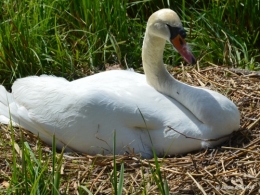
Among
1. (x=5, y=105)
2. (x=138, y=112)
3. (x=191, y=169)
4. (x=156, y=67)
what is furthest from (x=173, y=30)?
(x=5, y=105)

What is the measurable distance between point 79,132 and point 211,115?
3.00 ft

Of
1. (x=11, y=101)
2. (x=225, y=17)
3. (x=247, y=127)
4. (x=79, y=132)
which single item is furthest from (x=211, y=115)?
(x=225, y=17)

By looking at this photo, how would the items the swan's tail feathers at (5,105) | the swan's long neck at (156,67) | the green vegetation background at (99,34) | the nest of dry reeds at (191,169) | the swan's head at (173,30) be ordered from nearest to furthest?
the nest of dry reeds at (191,169), the swan's head at (173,30), the swan's long neck at (156,67), the swan's tail feathers at (5,105), the green vegetation background at (99,34)

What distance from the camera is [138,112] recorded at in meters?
5.20

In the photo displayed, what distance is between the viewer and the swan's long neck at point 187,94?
17.3 feet

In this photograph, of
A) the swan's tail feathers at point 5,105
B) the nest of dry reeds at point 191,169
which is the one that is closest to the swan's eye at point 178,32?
the nest of dry reeds at point 191,169

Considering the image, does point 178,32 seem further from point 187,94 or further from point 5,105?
point 5,105

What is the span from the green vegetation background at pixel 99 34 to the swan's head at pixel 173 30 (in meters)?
1.38

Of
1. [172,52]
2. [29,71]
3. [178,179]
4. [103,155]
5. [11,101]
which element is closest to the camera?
[178,179]

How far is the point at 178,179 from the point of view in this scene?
16.3 ft

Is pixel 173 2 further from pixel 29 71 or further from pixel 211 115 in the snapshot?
pixel 211 115

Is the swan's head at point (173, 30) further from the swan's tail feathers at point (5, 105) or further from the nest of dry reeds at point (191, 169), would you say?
the swan's tail feathers at point (5, 105)

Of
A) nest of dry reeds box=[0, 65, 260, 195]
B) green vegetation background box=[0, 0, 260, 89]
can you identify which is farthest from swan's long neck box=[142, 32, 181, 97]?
green vegetation background box=[0, 0, 260, 89]

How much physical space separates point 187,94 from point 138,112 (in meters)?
0.46
